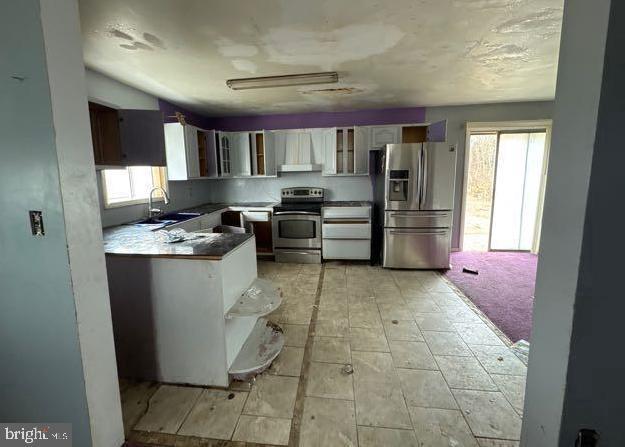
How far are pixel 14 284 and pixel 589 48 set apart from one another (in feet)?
7.24

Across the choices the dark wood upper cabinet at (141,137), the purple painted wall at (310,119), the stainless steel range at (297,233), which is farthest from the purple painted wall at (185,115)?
the stainless steel range at (297,233)

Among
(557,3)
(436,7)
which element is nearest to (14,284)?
(436,7)

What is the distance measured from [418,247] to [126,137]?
12.2 feet

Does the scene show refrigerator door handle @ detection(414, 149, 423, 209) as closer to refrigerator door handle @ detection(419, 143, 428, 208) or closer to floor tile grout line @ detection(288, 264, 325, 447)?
refrigerator door handle @ detection(419, 143, 428, 208)

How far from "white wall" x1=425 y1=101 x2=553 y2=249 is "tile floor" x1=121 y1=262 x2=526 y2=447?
2935mm

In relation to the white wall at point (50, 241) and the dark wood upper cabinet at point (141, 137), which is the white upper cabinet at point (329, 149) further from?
the white wall at point (50, 241)

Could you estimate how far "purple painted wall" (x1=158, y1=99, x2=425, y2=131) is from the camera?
4.76 m

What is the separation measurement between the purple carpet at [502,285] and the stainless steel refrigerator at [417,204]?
50cm

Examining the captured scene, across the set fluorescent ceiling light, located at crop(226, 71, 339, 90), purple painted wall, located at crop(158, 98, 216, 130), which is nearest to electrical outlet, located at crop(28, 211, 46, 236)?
fluorescent ceiling light, located at crop(226, 71, 339, 90)

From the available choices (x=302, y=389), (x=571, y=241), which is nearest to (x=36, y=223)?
(x=302, y=389)

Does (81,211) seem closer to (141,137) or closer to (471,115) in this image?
(141,137)

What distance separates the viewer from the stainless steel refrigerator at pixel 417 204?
154 inches

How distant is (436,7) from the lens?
182 centimetres

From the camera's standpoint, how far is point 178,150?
3.86 meters
